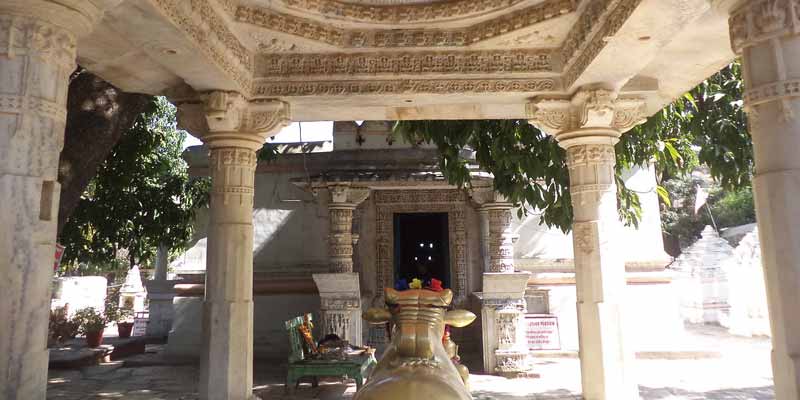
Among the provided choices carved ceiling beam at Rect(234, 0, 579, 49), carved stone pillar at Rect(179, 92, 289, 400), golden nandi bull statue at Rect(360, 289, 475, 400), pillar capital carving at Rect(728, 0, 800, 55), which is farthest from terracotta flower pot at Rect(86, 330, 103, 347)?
pillar capital carving at Rect(728, 0, 800, 55)

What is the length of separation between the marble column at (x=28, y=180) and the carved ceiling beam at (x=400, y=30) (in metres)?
1.70

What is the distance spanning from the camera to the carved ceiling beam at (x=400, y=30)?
3660mm

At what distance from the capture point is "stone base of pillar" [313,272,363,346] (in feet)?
25.0

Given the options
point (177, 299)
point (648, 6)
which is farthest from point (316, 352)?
point (648, 6)

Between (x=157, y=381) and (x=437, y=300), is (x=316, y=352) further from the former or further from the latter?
(x=437, y=300)

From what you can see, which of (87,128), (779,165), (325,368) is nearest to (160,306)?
(325,368)

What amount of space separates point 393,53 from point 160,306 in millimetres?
10132

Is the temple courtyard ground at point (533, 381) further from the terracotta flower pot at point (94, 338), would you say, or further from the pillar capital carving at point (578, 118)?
the pillar capital carving at point (578, 118)

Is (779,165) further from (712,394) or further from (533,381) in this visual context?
(533,381)

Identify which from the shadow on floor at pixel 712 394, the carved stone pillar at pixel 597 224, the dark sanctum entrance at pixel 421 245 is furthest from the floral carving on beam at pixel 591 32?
the dark sanctum entrance at pixel 421 245

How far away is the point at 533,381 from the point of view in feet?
23.5

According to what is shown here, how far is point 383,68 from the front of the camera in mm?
4168

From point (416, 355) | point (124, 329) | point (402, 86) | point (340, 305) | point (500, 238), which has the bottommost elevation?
point (124, 329)

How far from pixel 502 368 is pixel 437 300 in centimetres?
606
